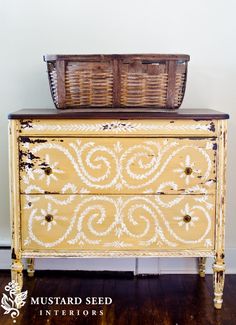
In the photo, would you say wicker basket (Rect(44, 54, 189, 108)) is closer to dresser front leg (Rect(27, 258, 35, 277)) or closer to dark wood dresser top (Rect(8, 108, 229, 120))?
dark wood dresser top (Rect(8, 108, 229, 120))

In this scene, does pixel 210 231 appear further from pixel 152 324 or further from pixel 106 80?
pixel 106 80

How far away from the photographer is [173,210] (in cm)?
176

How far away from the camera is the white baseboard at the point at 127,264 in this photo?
2166mm

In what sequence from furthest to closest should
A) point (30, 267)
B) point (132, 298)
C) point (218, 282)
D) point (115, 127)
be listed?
point (30, 267) → point (132, 298) → point (218, 282) → point (115, 127)

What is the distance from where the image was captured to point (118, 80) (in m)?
1.79

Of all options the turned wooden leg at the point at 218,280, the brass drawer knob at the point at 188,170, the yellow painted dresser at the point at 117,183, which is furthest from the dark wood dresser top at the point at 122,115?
the turned wooden leg at the point at 218,280

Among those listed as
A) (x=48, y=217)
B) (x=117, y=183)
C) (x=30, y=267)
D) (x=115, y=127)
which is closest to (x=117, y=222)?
(x=117, y=183)

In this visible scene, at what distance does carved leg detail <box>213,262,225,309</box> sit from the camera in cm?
179

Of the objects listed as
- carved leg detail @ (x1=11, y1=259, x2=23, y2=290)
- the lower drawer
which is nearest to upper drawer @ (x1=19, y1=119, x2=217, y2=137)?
the lower drawer

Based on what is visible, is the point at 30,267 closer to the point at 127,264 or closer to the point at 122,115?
the point at 127,264

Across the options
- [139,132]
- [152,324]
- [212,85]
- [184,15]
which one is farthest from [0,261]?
[184,15]

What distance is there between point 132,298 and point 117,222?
0.39 metres

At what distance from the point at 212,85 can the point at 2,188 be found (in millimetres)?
1107

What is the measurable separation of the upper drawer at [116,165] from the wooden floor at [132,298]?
49cm
